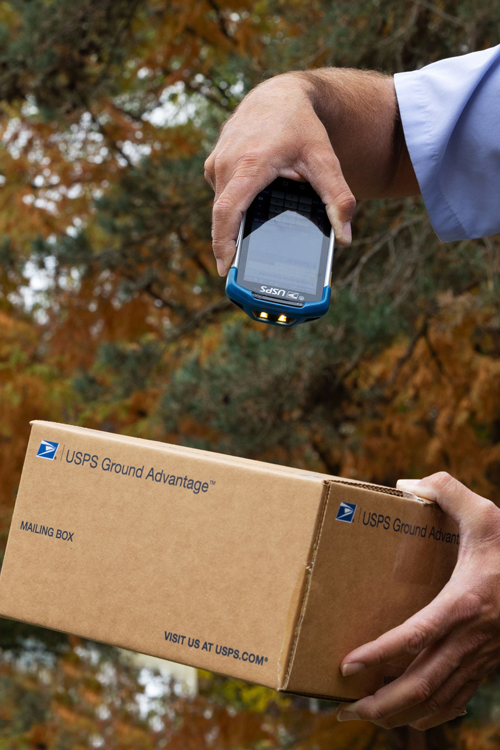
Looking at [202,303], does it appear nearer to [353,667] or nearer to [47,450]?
[47,450]

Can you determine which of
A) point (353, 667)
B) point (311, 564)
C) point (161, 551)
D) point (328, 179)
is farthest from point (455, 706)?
point (328, 179)

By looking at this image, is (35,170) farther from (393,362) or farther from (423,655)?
(423,655)

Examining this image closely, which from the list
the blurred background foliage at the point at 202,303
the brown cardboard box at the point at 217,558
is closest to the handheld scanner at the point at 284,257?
the brown cardboard box at the point at 217,558

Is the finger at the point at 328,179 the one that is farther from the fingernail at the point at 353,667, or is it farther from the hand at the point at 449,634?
the fingernail at the point at 353,667

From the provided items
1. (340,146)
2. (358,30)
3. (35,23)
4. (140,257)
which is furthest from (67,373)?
(340,146)

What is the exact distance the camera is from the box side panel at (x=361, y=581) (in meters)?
0.94

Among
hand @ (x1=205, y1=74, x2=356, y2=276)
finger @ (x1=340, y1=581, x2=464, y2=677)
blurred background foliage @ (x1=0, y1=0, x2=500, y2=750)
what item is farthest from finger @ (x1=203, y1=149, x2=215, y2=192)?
blurred background foliage @ (x1=0, y1=0, x2=500, y2=750)

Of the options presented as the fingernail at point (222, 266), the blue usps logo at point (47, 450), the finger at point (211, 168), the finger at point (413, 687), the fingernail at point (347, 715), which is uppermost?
the finger at point (211, 168)

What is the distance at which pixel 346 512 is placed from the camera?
950 millimetres

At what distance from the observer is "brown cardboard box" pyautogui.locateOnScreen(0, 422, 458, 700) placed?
3.09 feet

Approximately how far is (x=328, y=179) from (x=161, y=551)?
1.95ft

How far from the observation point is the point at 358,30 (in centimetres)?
305

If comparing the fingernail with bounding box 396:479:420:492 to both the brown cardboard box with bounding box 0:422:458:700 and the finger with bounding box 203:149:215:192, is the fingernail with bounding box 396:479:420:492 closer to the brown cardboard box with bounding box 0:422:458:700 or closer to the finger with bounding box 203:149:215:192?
the brown cardboard box with bounding box 0:422:458:700

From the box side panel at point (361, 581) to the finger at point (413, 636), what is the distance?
2 cm
